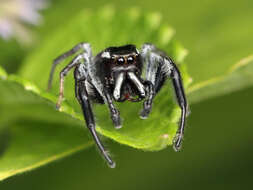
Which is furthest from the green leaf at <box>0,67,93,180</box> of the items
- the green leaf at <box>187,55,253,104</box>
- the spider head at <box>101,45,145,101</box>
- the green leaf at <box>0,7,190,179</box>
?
the green leaf at <box>187,55,253,104</box>

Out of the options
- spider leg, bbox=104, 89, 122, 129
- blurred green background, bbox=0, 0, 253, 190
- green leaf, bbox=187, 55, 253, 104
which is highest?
spider leg, bbox=104, 89, 122, 129

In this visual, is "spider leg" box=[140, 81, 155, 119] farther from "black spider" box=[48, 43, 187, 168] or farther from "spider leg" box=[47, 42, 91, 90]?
"spider leg" box=[47, 42, 91, 90]

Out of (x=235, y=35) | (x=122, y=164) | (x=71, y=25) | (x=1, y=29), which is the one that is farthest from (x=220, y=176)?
(x=1, y=29)

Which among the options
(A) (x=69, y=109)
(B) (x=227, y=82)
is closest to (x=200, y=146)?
(B) (x=227, y=82)

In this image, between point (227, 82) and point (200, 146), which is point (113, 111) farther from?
point (200, 146)

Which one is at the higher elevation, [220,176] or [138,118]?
[138,118]

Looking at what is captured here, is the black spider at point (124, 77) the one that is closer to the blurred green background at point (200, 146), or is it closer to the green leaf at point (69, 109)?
the green leaf at point (69, 109)

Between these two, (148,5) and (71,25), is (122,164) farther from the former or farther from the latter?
(148,5)
